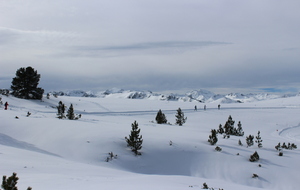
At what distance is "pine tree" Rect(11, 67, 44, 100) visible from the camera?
34.2 m

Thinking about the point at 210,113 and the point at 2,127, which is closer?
the point at 2,127

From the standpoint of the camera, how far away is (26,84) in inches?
1393

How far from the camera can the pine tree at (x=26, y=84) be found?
34250 mm

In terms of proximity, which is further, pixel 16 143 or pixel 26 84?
pixel 26 84

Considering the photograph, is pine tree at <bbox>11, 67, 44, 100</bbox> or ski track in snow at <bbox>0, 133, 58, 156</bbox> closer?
ski track in snow at <bbox>0, 133, 58, 156</bbox>

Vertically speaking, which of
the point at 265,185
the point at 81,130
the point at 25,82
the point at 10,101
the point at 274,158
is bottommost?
the point at 265,185

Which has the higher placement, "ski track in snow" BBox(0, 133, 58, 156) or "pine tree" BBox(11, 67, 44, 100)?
"pine tree" BBox(11, 67, 44, 100)

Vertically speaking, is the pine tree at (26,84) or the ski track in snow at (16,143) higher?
the pine tree at (26,84)

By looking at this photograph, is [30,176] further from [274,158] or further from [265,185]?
[274,158]

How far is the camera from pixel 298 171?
13719mm

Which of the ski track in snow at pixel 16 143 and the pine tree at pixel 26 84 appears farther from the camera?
the pine tree at pixel 26 84

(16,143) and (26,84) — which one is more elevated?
(26,84)

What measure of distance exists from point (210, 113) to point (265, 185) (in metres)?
30.4

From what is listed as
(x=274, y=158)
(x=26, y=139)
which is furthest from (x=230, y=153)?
(x=26, y=139)
